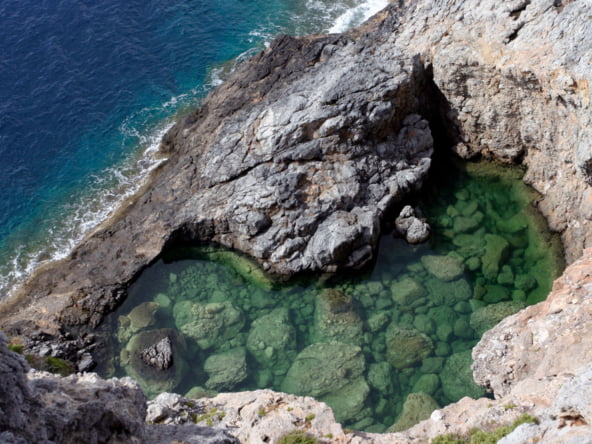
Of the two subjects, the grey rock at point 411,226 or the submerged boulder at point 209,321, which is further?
the grey rock at point 411,226

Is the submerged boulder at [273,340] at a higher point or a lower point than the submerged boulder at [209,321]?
lower

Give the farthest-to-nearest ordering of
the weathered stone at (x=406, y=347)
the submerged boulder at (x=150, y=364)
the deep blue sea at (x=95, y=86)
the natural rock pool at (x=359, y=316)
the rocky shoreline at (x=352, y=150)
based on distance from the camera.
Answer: the deep blue sea at (x=95, y=86), the rocky shoreline at (x=352, y=150), the submerged boulder at (x=150, y=364), the weathered stone at (x=406, y=347), the natural rock pool at (x=359, y=316)

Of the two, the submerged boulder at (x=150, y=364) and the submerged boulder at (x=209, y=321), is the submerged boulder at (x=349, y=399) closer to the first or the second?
the submerged boulder at (x=209, y=321)

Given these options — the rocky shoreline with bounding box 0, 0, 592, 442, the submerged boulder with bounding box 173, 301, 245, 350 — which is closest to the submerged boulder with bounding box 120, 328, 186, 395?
the submerged boulder with bounding box 173, 301, 245, 350

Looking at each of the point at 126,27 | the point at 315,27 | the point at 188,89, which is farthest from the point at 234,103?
the point at 126,27

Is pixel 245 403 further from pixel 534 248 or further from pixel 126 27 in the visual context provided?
pixel 126 27

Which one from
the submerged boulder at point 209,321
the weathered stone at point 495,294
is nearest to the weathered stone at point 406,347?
the weathered stone at point 495,294

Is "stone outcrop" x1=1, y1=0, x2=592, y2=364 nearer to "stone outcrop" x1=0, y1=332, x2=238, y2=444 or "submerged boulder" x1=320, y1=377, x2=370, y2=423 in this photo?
"submerged boulder" x1=320, y1=377, x2=370, y2=423
